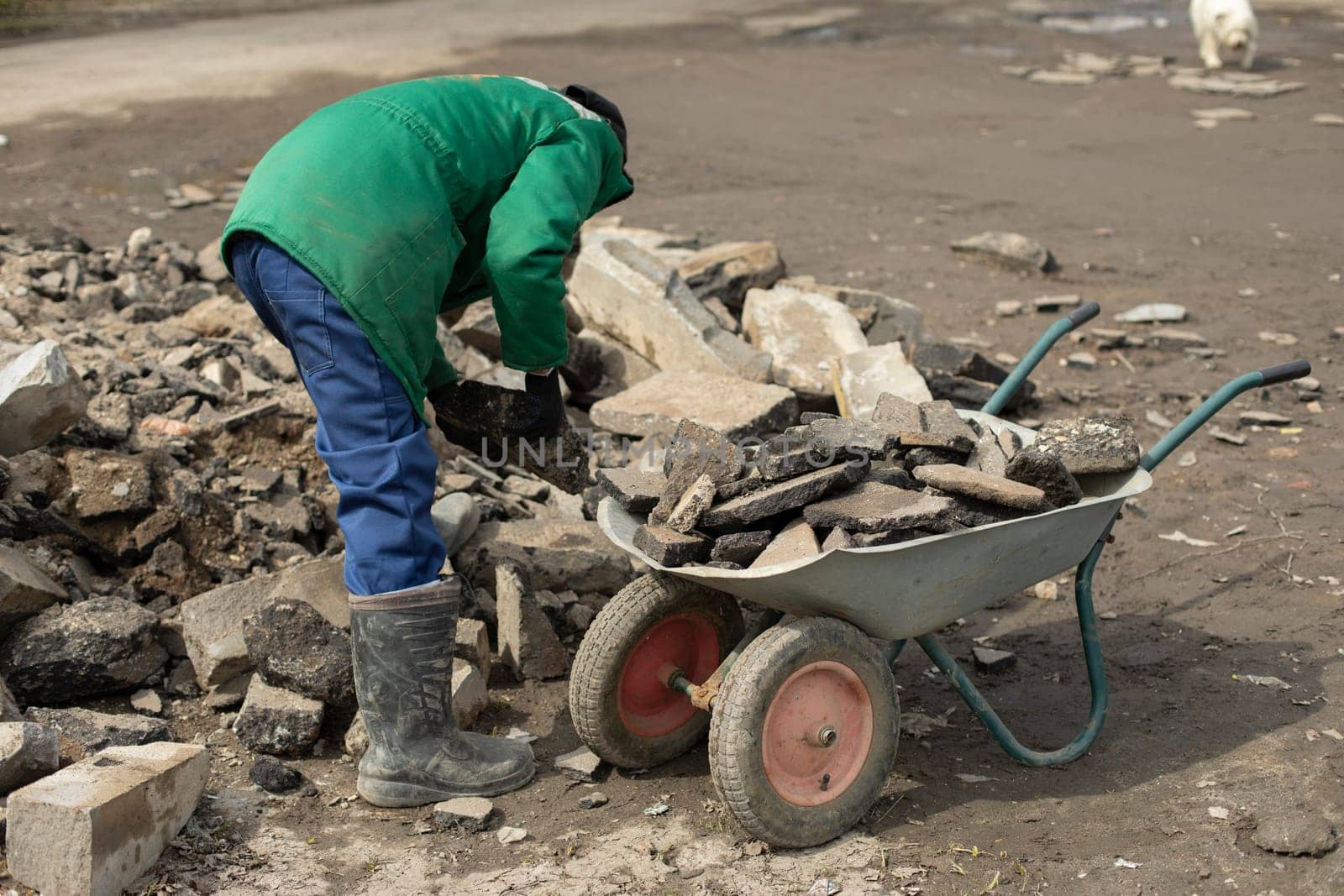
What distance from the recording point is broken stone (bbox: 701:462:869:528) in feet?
9.67

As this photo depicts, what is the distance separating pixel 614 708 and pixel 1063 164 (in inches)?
305

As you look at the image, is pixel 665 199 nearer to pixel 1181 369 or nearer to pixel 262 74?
pixel 1181 369

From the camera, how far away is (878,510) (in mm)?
2910

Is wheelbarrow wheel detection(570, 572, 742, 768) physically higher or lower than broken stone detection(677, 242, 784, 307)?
lower

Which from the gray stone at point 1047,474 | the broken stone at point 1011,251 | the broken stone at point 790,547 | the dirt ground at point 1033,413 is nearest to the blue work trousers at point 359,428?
the dirt ground at point 1033,413

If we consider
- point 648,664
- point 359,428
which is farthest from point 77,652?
point 648,664

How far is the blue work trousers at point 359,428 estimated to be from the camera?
9.25ft

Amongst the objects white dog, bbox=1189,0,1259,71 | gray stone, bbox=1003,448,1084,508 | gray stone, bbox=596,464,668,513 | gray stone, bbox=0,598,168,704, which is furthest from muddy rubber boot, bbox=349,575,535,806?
white dog, bbox=1189,0,1259,71

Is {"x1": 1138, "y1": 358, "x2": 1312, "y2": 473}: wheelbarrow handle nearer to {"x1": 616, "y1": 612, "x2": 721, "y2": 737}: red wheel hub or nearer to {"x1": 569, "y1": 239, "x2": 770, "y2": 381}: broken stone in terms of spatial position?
{"x1": 616, "y1": 612, "x2": 721, "y2": 737}: red wheel hub

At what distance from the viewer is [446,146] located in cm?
293

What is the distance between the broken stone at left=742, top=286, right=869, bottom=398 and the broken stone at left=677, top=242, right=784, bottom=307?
0.65 feet

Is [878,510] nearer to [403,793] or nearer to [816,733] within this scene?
[816,733]

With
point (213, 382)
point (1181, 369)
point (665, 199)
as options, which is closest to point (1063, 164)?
point (665, 199)

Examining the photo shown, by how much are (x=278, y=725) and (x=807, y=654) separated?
4.87ft
